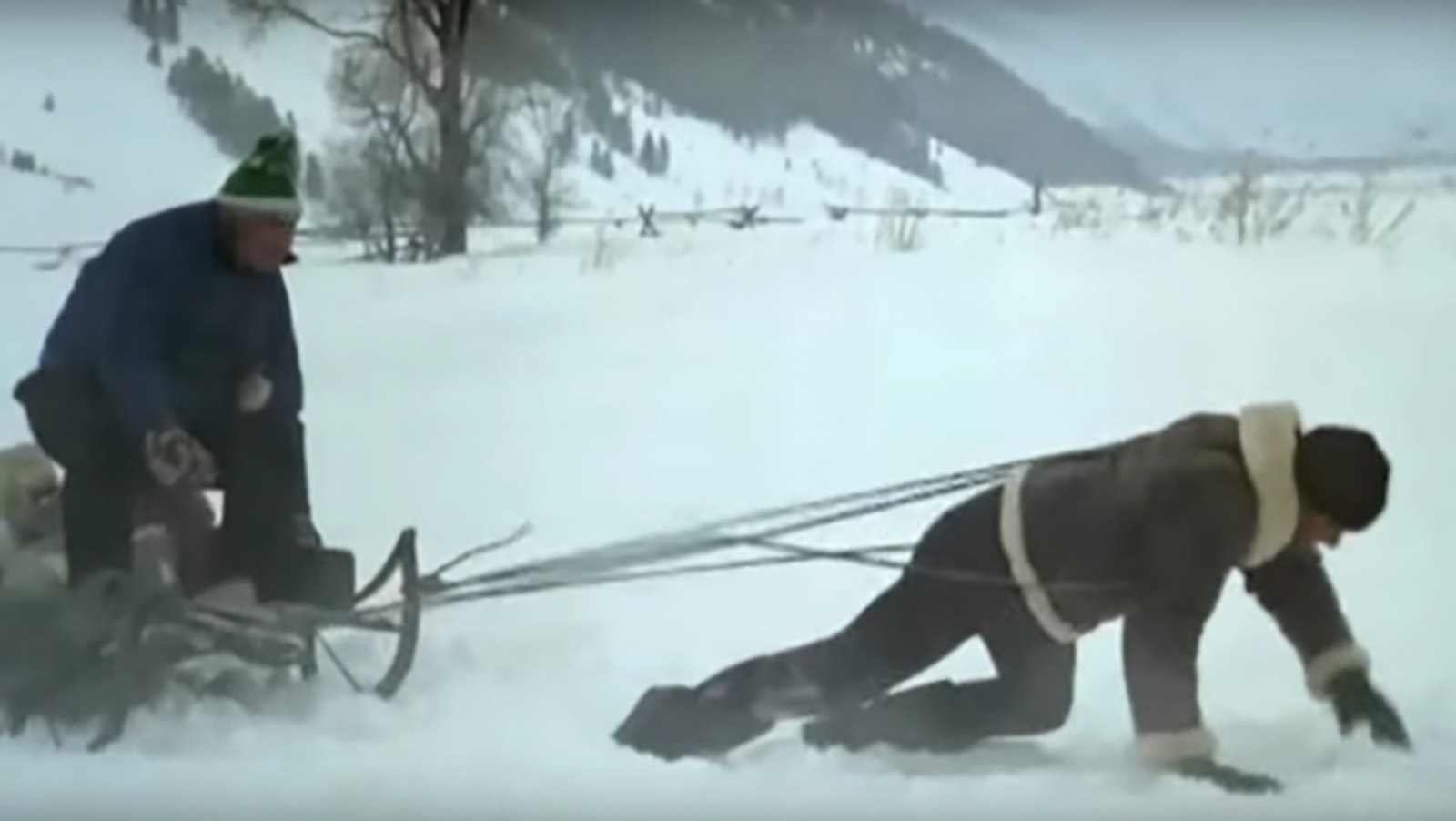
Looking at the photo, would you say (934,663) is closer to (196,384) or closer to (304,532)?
(304,532)

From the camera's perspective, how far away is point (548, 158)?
5.53 feet

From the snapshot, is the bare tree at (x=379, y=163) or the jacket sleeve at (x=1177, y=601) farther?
the bare tree at (x=379, y=163)

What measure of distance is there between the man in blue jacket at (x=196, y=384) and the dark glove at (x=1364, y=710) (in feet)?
2.52

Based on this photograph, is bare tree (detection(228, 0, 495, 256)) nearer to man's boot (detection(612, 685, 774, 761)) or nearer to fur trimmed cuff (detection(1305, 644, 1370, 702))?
man's boot (detection(612, 685, 774, 761))

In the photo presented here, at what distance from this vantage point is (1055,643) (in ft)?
5.30

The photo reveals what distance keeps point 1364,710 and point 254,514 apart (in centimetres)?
84

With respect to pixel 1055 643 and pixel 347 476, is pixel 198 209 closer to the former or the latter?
pixel 347 476

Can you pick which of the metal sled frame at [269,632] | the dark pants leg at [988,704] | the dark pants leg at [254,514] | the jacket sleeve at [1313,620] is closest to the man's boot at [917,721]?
the dark pants leg at [988,704]

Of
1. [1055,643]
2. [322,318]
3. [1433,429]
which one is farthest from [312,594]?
[1433,429]

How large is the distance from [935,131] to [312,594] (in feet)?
1.93

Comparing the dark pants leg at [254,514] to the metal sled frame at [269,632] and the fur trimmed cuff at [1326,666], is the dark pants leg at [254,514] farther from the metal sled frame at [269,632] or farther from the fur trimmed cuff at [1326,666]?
the fur trimmed cuff at [1326,666]

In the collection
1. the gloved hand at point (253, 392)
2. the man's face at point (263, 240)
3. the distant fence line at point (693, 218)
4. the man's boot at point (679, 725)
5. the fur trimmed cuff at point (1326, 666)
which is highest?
the distant fence line at point (693, 218)

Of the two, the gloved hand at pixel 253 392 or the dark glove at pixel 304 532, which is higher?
the gloved hand at pixel 253 392

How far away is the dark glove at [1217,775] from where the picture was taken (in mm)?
1609
